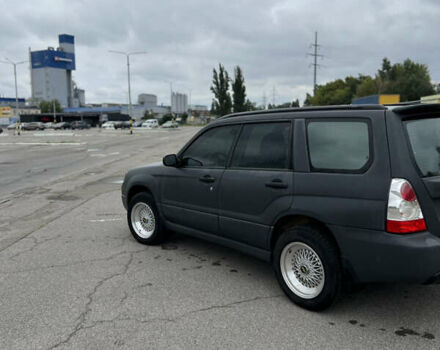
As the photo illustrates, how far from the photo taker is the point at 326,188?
3.34 m

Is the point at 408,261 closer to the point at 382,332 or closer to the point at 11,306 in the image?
the point at 382,332

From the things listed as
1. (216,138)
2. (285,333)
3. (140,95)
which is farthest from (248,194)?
(140,95)

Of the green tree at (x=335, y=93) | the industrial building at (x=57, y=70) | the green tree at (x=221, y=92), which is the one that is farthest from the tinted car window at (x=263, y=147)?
the industrial building at (x=57, y=70)

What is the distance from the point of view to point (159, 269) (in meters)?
4.54

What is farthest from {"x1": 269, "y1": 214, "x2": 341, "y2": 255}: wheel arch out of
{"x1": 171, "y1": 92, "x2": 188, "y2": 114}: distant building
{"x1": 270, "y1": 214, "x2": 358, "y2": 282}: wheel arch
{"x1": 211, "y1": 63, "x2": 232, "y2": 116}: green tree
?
{"x1": 171, "y1": 92, "x2": 188, "y2": 114}: distant building

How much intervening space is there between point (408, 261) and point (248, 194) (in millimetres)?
1505

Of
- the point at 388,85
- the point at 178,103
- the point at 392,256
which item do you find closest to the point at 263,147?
the point at 392,256

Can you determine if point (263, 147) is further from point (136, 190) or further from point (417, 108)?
point (136, 190)

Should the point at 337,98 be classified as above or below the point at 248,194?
above

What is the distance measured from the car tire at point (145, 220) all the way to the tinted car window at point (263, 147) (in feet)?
5.09

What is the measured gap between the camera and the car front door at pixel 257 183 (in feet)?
12.1

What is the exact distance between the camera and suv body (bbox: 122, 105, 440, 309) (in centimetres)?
305

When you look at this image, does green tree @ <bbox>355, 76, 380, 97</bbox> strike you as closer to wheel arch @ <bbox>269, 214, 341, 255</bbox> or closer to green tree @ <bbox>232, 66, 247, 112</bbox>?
green tree @ <bbox>232, 66, 247, 112</bbox>

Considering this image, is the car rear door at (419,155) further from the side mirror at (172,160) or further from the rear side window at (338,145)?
the side mirror at (172,160)
